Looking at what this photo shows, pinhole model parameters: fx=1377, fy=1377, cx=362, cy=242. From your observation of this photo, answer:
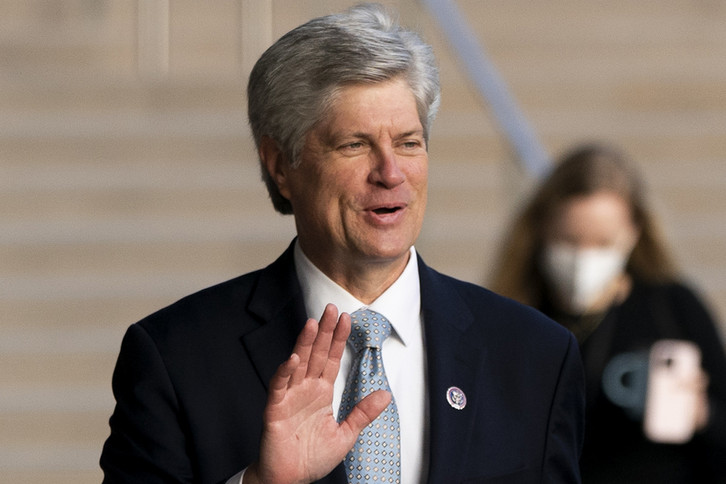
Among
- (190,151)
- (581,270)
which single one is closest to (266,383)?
(581,270)

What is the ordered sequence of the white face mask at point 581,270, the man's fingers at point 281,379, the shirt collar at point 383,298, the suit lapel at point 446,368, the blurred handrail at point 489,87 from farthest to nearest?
the blurred handrail at point 489,87 < the white face mask at point 581,270 < the shirt collar at point 383,298 < the suit lapel at point 446,368 < the man's fingers at point 281,379

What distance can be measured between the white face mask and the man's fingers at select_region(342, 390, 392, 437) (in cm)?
176

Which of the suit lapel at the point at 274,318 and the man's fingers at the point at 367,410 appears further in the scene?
the suit lapel at the point at 274,318

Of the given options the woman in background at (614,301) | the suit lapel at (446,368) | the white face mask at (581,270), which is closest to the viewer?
the suit lapel at (446,368)

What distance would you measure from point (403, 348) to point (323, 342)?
300mm

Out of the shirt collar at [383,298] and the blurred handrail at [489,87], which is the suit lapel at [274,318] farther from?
the blurred handrail at [489,87]

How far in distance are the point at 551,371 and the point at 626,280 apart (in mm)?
1506

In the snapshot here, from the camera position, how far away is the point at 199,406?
2.15 metres

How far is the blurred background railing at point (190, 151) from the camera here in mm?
5805

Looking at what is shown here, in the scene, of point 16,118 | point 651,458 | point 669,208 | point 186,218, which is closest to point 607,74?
point 669,208

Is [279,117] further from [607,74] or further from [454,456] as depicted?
[607,74]

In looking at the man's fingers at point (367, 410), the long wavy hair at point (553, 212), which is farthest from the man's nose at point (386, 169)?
the long wavy hair at point (553, 212)

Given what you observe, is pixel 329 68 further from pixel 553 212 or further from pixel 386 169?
pixel 553 212

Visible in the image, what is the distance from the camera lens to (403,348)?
7.40 ft
